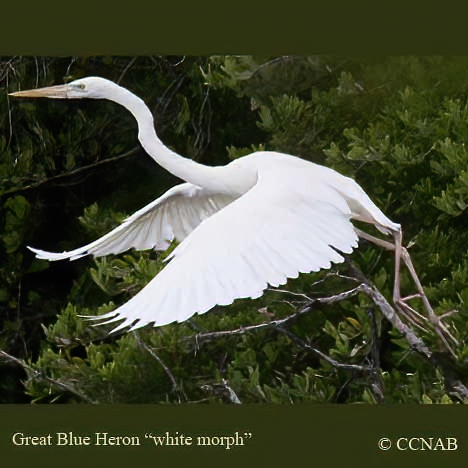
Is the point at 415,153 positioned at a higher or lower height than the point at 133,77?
lower

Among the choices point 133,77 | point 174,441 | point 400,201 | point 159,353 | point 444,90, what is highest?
point 133,77

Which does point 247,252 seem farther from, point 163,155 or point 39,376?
point 39,376

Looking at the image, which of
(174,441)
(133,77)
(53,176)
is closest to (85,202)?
(53,176)

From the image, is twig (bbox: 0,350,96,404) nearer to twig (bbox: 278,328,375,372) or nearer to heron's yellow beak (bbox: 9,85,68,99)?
twig (bbox: 278,328,375,372)

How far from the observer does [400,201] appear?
4.72 meters

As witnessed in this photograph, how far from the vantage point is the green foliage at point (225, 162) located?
4621 millimetres

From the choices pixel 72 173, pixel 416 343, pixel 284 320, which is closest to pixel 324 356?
pixel 284 320

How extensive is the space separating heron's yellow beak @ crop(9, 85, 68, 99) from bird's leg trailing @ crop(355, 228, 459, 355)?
120 centimetres

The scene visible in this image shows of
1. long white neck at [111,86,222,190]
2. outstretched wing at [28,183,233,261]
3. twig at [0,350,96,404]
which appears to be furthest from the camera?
twig at [0,350,96,404]

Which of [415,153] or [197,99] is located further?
[197,99]

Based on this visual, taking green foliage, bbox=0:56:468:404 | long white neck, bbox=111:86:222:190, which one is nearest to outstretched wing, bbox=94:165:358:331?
long white neck, bbox=111:86:222:190

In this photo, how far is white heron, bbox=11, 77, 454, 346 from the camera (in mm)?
3633

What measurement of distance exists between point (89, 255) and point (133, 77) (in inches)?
28.5

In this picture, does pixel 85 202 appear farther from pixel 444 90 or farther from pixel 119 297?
pixel 444 90
